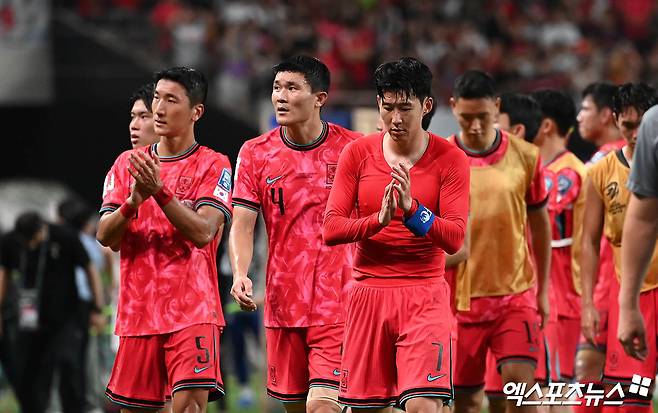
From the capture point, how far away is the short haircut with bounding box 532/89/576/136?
10109 mm

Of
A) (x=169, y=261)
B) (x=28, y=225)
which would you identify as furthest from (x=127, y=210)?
(x=28, y=225)

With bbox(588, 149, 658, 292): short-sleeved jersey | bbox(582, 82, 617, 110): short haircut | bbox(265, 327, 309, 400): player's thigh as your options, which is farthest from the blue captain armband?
bbox(582, 82, 617, 110): short haircut

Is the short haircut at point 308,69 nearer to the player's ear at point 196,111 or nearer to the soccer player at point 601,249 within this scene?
the player's ear at point 196,111

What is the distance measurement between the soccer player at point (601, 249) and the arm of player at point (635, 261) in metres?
2.98

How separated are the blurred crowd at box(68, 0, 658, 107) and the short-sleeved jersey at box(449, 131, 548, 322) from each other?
11.7m

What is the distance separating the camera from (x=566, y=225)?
9953 millimetres

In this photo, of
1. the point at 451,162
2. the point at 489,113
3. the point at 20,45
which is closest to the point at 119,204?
the point at 451,162

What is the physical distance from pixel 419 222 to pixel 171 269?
1.67 meters

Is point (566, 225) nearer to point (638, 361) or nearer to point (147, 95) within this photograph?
point (638, 361)

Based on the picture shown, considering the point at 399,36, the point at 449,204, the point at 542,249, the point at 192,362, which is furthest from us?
the point at 399,36

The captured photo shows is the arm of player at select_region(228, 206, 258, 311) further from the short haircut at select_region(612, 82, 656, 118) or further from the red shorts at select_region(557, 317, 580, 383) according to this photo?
the red shorts at select_region(557, 317, 580, 383)

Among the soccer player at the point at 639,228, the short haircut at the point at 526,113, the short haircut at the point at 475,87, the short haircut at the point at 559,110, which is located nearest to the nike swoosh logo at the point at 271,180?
the short haircut at the point at 475,87

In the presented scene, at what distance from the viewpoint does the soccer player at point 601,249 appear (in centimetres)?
916

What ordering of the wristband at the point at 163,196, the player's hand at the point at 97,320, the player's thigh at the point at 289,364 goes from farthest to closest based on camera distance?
1. the player's hand at the point at 97,320
2. the player's thigh at the point at 289,364
3. the wristband at the point at 163,196
